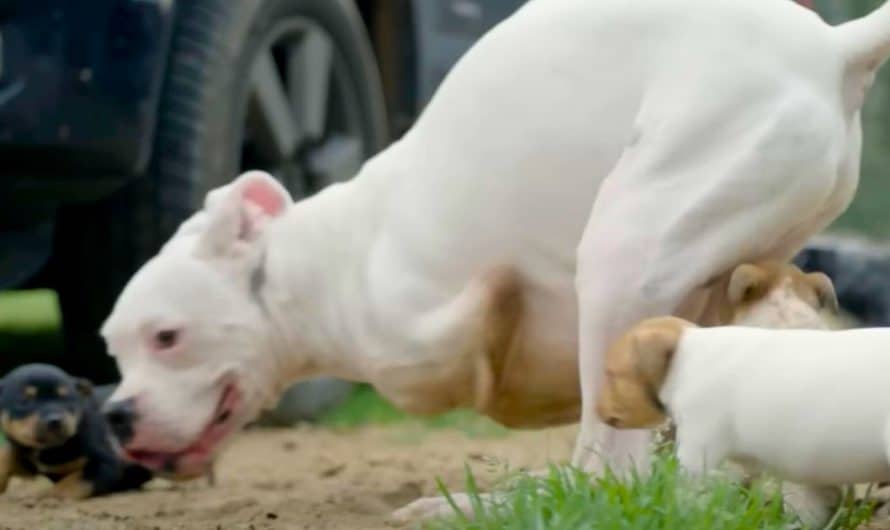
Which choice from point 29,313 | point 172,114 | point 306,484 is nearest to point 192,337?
point 306,484

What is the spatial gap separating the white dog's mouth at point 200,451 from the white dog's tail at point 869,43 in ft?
5.06

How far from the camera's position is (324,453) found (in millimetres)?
7043

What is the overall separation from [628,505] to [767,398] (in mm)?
324

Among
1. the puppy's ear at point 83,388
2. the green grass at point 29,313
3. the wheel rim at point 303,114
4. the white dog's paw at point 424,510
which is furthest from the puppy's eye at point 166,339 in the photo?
the green grass at point 29,313

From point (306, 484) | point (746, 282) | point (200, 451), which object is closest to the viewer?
point (746, 282)

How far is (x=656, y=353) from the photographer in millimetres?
4141

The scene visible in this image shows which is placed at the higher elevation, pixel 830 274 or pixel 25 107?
pixel 25 107

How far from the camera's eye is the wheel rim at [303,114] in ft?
22.9

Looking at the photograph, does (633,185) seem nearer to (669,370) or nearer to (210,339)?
(669,370)

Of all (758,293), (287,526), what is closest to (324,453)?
(287,526)

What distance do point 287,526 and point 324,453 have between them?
2.38m

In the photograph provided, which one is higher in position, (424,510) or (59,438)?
(424,510)

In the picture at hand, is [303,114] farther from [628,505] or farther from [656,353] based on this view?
[628,505]

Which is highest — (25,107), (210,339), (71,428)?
(25,107)
